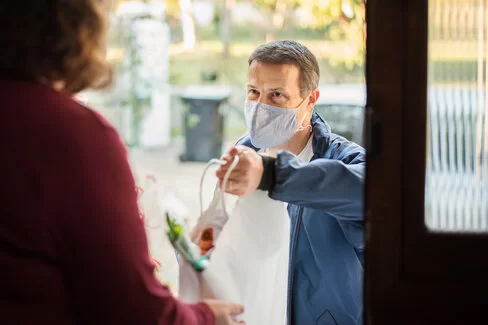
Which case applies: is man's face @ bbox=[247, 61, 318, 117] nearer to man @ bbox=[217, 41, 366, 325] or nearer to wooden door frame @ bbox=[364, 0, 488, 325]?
man @ bbox=[217, 41, 366, 325]

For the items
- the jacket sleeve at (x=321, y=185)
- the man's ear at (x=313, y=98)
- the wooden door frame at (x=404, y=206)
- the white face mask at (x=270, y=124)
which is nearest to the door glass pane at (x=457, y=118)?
the wooden door frame at (x=404, y=206)

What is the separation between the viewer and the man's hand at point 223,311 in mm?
1597

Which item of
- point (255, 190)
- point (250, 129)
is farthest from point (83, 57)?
point (250, 129)

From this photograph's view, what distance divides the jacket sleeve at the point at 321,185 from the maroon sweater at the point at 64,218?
20.3 inches

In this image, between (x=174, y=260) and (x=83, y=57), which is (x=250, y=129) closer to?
(x=174, y=260)

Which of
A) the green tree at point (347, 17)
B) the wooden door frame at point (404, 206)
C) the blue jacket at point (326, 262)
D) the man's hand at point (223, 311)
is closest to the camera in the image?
the wooden door frame at point (404, 206)

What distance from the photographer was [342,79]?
29.0 feet

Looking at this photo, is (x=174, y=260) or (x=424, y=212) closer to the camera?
(x=424, y=212)

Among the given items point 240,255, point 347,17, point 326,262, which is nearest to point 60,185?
point 240,255

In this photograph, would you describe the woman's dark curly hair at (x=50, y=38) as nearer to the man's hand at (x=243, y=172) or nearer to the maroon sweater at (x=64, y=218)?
the maroon sweater at (x=64, y=218)

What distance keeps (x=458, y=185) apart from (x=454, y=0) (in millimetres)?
365

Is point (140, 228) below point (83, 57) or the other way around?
below

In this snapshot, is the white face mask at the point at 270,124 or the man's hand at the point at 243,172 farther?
the white face mask at the point at 270,124

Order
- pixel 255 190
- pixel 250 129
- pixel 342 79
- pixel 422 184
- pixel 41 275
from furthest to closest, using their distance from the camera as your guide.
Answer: pixel 342 79, pixel 250 129, pixel 255 190, pixel 422 184, pixel 41 275
